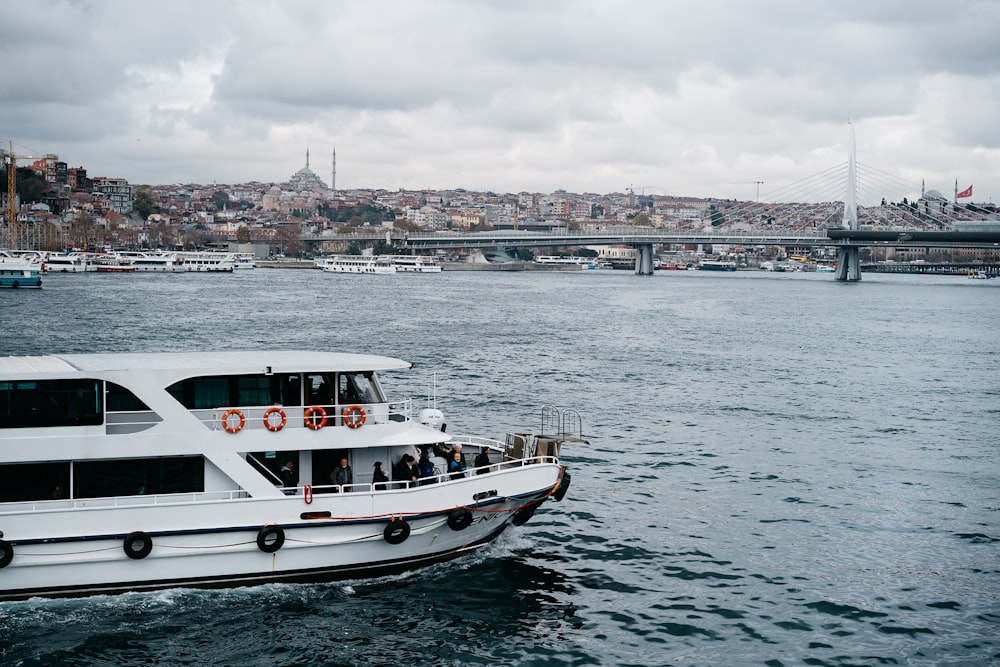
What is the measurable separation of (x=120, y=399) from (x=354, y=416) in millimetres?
2908

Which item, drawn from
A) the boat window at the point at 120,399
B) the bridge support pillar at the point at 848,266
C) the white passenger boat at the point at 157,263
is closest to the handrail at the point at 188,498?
the boat window at the point at 120,399

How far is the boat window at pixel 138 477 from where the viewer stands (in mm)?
12070

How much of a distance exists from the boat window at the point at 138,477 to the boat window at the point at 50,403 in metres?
0.57

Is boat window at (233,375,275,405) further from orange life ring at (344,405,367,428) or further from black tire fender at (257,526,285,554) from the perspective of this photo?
black tire fender at (257,526,285,554)

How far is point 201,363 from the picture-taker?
12.9 m

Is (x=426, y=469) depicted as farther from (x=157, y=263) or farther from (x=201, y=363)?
(x=157, y=263)

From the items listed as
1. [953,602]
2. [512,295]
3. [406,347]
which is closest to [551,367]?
[406,347]

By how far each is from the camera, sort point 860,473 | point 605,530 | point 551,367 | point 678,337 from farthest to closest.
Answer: point 678,337, point 551,367, point 860,473, point 605,530

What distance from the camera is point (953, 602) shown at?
13328 mm

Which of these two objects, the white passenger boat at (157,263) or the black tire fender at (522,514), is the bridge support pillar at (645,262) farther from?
the black tire fender at (522,514)

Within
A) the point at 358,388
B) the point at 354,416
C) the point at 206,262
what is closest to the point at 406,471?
the point at 354,416

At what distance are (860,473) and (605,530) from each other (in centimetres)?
698

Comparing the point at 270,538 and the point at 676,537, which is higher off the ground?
the point at 270,538

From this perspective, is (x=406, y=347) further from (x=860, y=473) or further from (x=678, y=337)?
(x=860, y=473)
